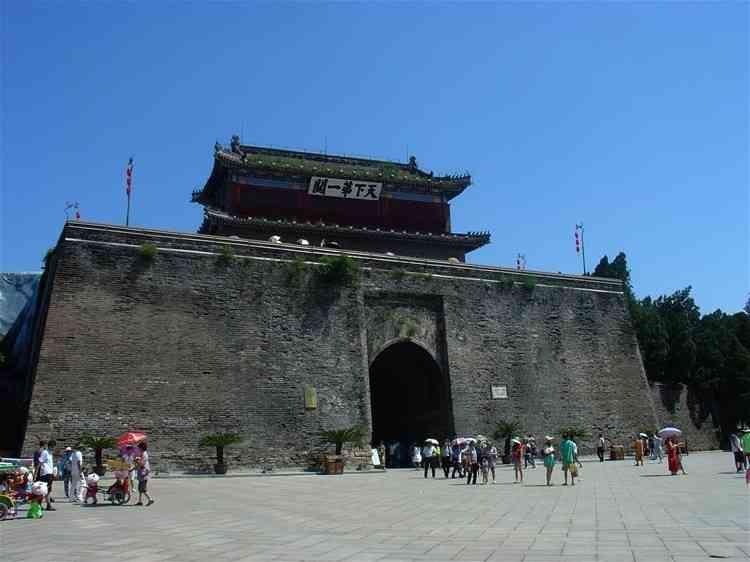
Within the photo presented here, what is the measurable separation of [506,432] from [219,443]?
→ 9480 millimetres

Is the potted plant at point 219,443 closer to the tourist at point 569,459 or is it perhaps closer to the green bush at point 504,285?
the tourist at point 569,459

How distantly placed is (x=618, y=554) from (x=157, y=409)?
1431cm

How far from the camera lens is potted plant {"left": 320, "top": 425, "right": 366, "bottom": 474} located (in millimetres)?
19078

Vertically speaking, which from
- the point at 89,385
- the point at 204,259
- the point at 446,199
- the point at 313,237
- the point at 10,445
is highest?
the point at 446,199

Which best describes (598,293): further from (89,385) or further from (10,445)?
(10,445)

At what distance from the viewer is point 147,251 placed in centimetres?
1945

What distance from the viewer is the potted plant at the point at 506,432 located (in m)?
22.9

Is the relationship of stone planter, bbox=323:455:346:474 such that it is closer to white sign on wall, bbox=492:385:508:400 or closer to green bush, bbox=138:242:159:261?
white sign on wall, bbox=492:385:508:400

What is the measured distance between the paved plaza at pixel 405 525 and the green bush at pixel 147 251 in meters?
7.42

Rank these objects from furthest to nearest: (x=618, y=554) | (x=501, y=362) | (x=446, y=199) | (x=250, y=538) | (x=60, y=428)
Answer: (x=446, y=199), (x=501, y=362), (x=60, y=428), (x=250, y=538), (x=618, y=554)

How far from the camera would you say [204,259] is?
2048 centimetres

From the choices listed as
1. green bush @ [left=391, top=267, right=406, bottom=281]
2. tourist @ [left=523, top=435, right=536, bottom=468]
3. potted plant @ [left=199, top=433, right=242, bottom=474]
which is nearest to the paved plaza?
potted plant @ [left=199, top=433, right=242, bottom=474]

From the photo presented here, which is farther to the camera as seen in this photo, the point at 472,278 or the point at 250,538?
the point at 472,278

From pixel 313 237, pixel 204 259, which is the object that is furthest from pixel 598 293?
pixel 204 259
